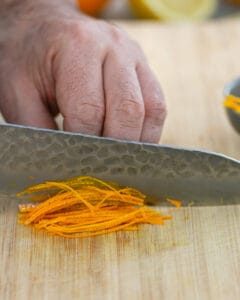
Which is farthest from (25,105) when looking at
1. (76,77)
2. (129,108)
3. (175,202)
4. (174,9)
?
(174,9)

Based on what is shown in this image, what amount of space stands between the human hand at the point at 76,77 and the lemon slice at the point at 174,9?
800 millimetres

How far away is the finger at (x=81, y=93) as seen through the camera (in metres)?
1.62

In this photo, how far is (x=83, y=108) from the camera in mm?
1624

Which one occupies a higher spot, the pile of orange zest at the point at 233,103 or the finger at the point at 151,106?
the finger at the point at 151,106

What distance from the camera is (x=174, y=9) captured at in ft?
8.66

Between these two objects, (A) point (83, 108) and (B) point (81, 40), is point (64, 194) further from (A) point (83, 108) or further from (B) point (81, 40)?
(B) point (81, 40)

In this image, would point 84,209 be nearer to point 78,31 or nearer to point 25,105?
point 25,105

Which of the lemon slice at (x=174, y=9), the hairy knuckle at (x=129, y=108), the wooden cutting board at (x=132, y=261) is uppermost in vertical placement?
the hairy knuckle at (x=129, y=108)

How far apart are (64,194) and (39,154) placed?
96mm

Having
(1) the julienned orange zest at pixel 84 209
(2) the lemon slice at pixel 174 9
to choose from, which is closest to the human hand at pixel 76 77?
(1) the julienned orange zest at pixel 84 209

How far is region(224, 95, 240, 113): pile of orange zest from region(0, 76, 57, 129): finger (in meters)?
0.41

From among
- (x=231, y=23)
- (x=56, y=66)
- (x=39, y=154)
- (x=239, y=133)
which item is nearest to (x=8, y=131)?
(x=39, y=154)

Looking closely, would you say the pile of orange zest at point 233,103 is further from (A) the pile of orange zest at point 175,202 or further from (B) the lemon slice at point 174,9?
(B) the lemon slice at point 174,9

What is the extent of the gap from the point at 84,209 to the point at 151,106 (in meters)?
0.26
